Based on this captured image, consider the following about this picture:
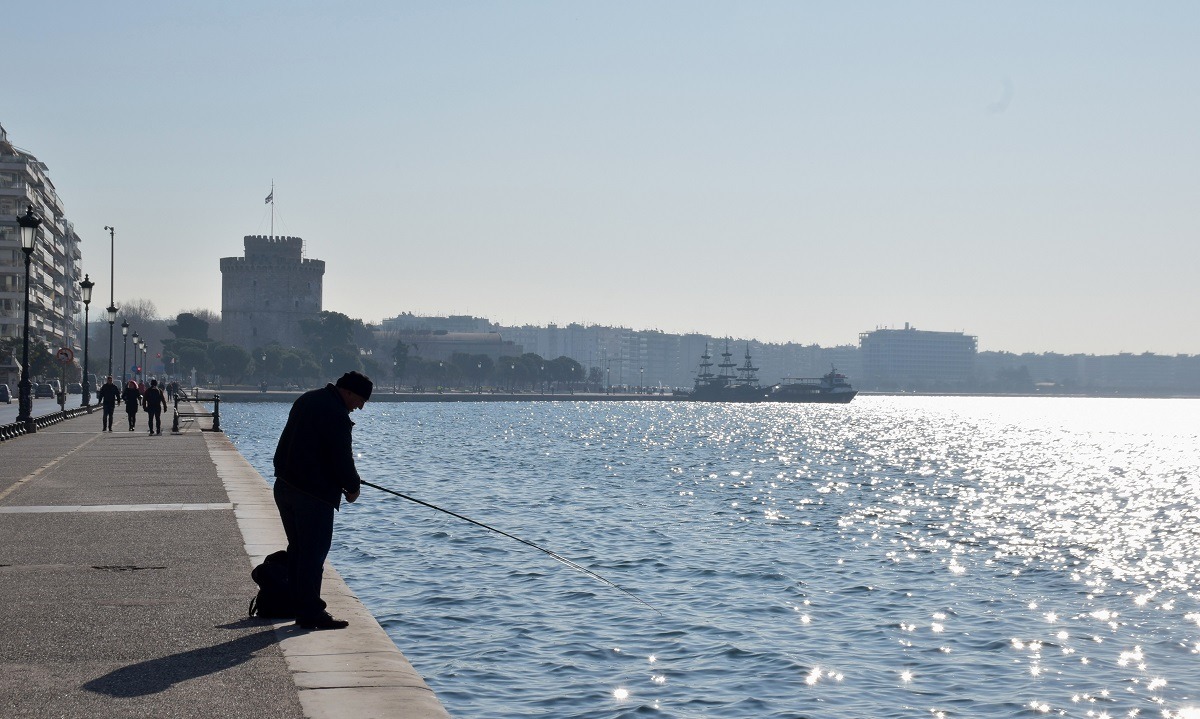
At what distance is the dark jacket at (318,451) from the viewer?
8.19 m

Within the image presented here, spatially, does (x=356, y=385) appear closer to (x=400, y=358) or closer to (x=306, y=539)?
(x=306, y=539)

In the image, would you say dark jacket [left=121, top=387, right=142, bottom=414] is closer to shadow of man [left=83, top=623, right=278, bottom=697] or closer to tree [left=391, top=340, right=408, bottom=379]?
shadow of man [left=83, top=623, right=278, bottom=697]

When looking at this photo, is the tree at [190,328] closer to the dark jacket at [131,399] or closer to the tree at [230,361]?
the tree at [230,361]

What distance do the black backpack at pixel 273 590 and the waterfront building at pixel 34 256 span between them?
245 feet

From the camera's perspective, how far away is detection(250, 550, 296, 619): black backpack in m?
8.53

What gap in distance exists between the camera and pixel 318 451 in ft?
27.0

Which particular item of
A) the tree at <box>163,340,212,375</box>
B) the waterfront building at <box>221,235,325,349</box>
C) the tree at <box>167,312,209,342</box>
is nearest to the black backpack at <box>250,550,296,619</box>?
the tree at <box>163,340,212,375</box>

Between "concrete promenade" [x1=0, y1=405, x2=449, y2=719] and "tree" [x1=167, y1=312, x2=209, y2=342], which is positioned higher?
"tree" [x1=167, y1=312, x2=209, y2=342]

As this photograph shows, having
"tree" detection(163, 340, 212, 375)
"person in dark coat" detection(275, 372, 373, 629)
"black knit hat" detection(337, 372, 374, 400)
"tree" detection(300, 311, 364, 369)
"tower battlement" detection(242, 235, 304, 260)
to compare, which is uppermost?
"tower battlement" detection(242, 235, 304, 260)

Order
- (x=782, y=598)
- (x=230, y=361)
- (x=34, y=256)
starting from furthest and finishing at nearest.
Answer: (x=230, y=361) → (x=34, y=256) → (x=782, y=598)

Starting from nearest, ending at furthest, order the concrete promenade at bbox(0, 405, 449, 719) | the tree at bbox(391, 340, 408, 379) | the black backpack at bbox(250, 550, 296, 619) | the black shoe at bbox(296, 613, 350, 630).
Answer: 1. the concrete promenade at bbox(0, 405, 449, 719)
2. the black shoe at bbox(296, 613, 350, 630)
3. the black backpack at bbox(250, 550, 296, 619)
4. the tree at bbox(391, 340, 408, 379)

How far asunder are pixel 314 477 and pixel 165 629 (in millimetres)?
1311

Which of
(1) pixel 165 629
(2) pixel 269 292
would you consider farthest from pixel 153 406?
(2) pixel 269 292

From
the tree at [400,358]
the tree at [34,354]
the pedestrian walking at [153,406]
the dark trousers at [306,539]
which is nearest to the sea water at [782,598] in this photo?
the dark trousers at [306,539]
